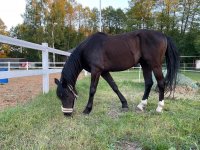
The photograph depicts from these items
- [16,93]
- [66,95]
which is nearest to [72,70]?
[66,95]

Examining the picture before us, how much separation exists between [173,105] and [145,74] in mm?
695

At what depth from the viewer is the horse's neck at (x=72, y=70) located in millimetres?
3605

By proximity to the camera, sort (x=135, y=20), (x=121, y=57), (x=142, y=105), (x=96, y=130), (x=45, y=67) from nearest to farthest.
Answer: (x=96, y=130), (x=121, y=57), (x=142, y=105), (x=45, y=67), (x=135, y=20)

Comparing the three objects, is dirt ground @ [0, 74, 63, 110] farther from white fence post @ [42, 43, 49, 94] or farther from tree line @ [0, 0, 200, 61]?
tree line @ [0, 0, 200, 61]

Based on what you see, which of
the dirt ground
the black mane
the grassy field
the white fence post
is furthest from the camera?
the white fence post

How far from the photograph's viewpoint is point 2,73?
11.1 ft

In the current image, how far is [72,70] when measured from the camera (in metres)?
3.67

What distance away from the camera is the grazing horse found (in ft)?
12.3

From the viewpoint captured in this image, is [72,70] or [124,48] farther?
[124,48]

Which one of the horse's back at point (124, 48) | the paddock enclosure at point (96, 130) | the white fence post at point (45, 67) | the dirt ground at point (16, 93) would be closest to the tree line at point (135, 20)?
the dirt ground at point (16, 93)

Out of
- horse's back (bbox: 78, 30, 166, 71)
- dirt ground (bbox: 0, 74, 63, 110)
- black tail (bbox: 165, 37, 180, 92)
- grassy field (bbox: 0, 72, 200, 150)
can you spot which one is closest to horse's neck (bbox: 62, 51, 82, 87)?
horse's back (bbox: 78, 30, 166, 71)

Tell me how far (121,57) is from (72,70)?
0.81 meters

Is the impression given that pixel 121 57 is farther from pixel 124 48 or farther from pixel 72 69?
pixel 72 69

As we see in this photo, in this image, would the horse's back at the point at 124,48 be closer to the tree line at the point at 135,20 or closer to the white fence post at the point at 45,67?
the white fence post at the point at 45,67
